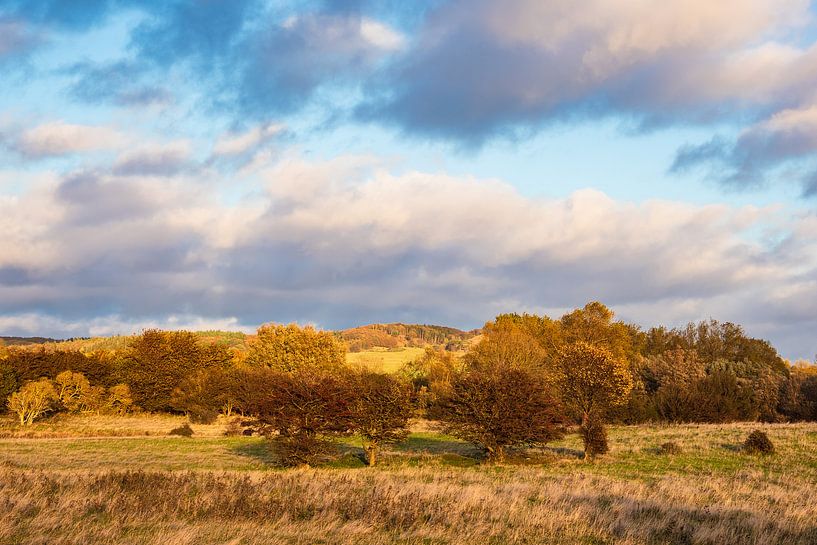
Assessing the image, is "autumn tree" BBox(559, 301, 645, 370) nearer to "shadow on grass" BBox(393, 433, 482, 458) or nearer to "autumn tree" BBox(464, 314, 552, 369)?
"autumn tree" BBox(464, 314, 552, 369)

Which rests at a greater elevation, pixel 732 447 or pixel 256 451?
pixel 732 447

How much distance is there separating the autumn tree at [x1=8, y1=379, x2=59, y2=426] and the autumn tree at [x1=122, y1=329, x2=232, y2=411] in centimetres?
1271

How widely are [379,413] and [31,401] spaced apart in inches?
1729

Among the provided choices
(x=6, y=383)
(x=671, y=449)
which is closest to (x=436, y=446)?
(x=671, y=449)

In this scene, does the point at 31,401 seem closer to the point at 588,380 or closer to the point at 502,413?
the point at 502,413

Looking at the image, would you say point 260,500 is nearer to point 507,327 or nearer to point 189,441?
point 189,441

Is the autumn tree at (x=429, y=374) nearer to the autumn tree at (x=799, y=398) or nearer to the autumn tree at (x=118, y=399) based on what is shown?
the autumn tree at (x=118, y=399)

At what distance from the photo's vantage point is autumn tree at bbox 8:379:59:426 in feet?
187

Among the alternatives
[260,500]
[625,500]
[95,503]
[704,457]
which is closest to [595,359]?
[704,457]

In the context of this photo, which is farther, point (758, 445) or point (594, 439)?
point (594, 439)

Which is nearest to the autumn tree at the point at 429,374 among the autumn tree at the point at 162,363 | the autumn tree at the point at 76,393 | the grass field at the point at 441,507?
the autumn tree at the point at 162,363

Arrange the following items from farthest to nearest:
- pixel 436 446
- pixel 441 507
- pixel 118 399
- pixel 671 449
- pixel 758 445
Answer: pixel 118 399
pixel 436 446
pixel 671 449
pixel 758 445
pixel 441 507

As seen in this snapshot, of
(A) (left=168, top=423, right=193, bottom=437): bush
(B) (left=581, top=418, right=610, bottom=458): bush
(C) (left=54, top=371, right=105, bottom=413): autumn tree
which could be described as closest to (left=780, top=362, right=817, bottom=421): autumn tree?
(B) (left=581, top=418, right=610, bottom=458): bush

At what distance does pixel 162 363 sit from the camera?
7338cm
